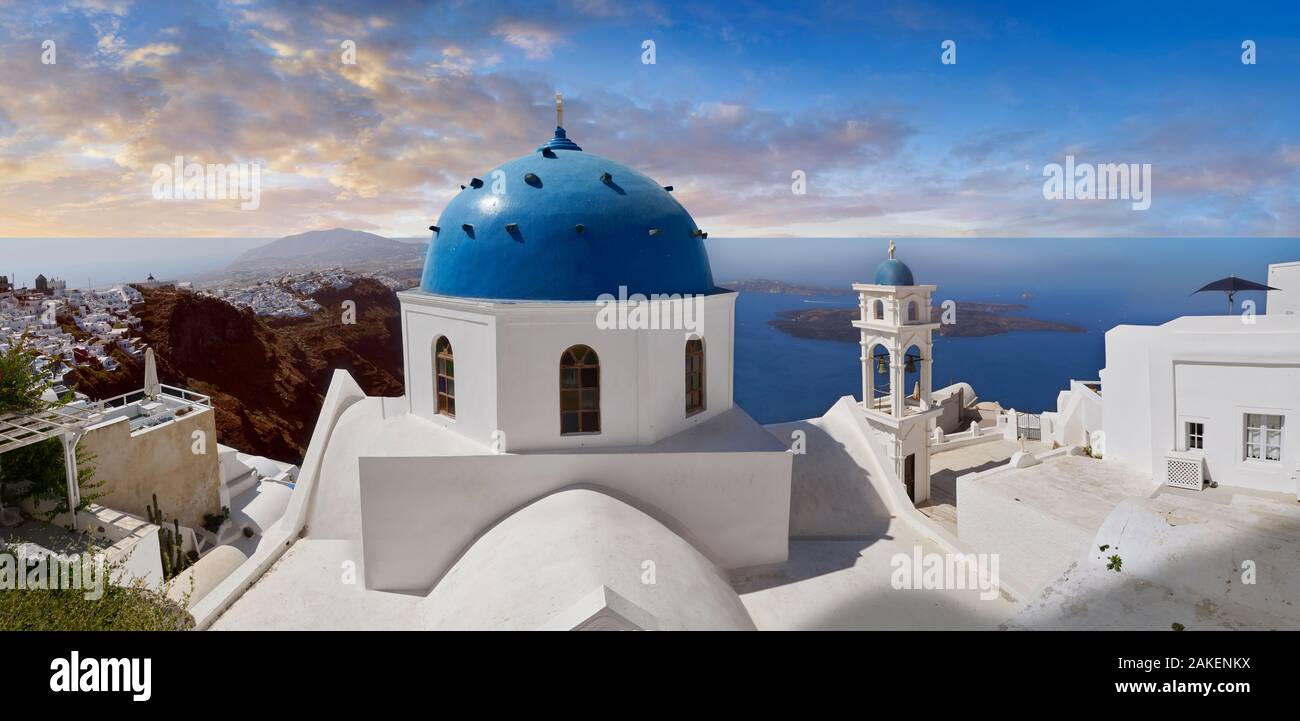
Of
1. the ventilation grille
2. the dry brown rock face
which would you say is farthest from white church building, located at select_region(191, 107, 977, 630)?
the dry brown rock face

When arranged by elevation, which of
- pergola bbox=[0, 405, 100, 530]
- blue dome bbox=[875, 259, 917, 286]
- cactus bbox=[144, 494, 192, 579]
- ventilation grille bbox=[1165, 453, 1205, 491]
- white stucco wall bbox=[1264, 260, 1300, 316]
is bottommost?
cactus bbox=[144, 494, 192, 579]

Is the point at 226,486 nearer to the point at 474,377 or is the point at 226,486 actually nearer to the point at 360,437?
the point at 360,437

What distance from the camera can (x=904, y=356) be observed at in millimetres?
19734

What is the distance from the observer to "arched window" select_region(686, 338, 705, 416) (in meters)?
8.85

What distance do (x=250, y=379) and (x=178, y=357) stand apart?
3.22m

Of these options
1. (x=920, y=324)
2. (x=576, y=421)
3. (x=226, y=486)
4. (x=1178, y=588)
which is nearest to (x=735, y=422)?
(x=576, y=421)

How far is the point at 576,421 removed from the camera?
8.07 m

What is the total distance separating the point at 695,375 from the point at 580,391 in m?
1.81

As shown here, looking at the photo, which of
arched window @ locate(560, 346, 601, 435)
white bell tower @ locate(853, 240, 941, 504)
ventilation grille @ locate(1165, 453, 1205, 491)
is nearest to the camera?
arched window @ locate(560, 346, 601, 435)

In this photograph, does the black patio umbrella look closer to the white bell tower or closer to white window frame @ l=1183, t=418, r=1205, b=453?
A: white window frame @ l=1183, t=418, r=1205, b=453

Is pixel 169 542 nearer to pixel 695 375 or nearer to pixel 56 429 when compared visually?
pixel 56 429

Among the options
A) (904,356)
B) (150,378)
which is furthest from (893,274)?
(150,378)

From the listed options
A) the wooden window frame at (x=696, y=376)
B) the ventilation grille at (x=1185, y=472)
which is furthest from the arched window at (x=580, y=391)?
the ventilation grille at (x=1185, y=472)

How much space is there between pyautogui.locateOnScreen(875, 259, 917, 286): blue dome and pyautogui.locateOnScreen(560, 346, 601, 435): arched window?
47.4ft
